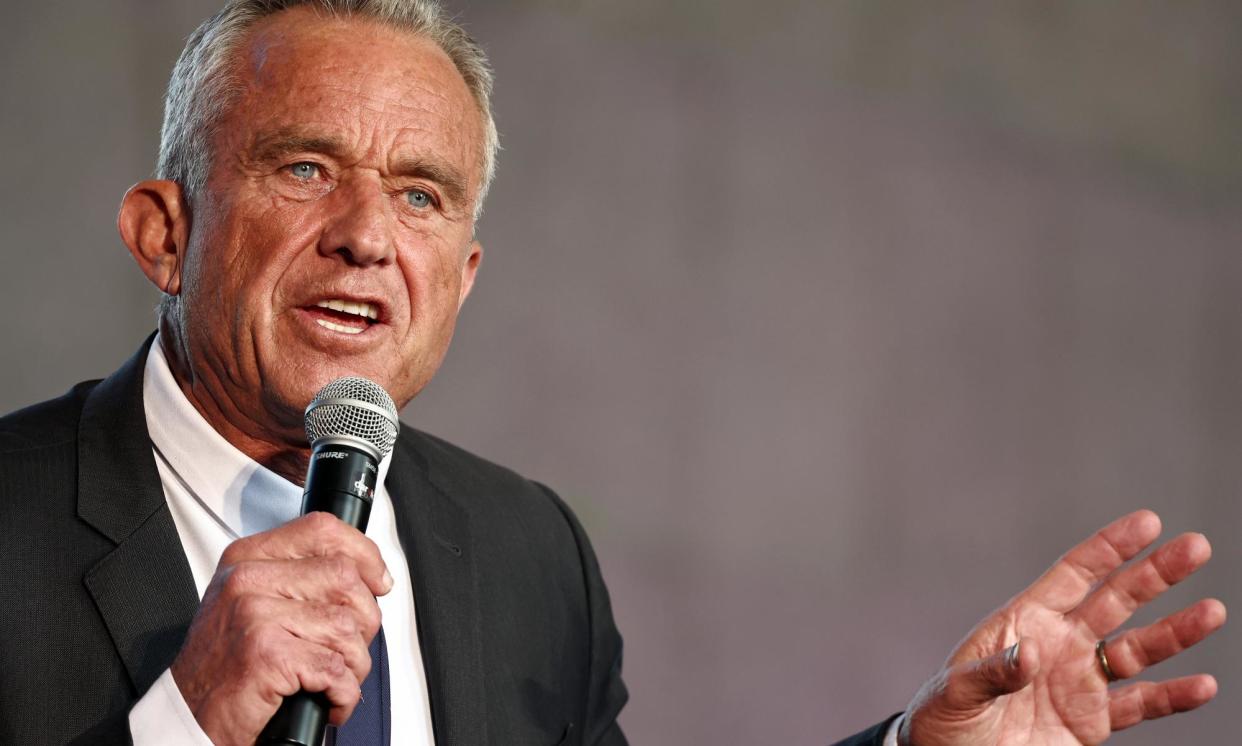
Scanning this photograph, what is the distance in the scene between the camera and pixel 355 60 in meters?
1.98

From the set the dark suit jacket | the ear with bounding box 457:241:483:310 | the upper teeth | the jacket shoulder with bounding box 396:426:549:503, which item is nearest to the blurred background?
the jacket shoulder with bounding box 396:426:549:503

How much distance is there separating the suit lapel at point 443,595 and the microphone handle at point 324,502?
0.60 m

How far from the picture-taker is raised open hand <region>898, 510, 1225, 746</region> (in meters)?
1.91

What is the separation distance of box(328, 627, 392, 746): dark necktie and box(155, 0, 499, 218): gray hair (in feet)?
2.54

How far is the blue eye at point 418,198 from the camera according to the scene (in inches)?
79.0

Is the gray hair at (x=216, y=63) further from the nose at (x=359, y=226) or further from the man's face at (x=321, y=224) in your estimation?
the nose at (x=359, y=226)

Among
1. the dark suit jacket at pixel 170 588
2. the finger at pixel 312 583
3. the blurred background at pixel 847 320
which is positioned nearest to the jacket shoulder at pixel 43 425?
the dark suit jacket at pixel 170 588

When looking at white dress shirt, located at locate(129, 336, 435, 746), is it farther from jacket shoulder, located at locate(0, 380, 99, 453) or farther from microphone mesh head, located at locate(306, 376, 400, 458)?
microphone mesh head, located at locate(306, 376, 400, 458)

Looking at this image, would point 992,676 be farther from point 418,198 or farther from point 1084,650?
point 418,198

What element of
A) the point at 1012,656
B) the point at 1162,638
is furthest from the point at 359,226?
the point at 1162,638

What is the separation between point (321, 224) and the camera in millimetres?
1895

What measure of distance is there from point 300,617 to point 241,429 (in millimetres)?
680

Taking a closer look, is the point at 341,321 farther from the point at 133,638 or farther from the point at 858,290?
the point at 858,290

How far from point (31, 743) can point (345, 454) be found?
66cm
